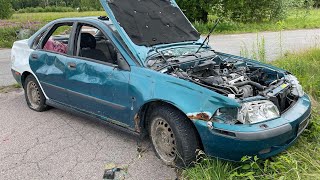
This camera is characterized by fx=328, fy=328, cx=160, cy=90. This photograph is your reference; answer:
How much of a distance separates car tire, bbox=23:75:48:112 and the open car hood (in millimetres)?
1955

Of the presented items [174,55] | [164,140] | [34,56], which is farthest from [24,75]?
Answer: [164,140]

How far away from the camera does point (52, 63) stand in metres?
4.66

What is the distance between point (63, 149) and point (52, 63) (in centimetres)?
133

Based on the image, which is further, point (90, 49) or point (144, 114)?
point (90, 49)

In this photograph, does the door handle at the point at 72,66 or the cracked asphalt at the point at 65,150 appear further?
the door handle at the point at 72,66

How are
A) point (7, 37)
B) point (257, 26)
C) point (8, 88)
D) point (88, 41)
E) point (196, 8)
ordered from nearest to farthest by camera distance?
point (88, 41)
point (8, 88)
point (7, 37)
point (257, 26)
point (196, 8)

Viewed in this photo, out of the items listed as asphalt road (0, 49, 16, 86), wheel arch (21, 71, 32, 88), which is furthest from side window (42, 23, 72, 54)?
asphalt road (0, 49, 16, 86)

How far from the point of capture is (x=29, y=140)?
168 inches

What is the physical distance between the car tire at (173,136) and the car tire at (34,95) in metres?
2.33

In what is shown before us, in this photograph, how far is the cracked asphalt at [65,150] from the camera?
3.47m

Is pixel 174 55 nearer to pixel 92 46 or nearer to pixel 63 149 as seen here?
pixel 92 46

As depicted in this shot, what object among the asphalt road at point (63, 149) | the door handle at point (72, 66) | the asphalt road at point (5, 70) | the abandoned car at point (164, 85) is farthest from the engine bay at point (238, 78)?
the asphalt road at point (5, 70)

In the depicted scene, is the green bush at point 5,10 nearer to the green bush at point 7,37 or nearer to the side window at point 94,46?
the green bush at point 7,37

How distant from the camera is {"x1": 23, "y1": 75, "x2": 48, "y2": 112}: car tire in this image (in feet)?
16.9
